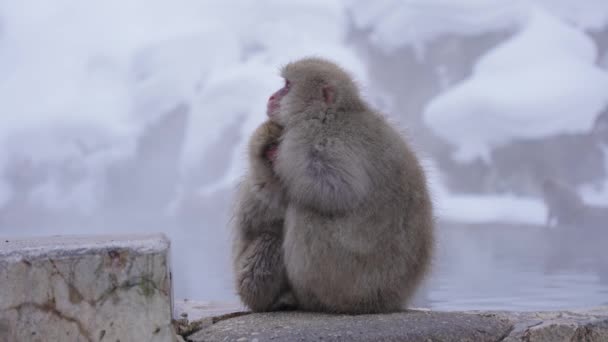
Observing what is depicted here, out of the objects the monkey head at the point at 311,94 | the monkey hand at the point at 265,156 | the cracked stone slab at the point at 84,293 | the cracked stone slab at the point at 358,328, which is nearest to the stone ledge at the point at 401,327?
the cracked stone slab at the point at 358,328

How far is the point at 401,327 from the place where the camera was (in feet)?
7.12

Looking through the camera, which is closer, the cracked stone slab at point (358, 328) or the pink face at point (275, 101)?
the cracked stone slab at point (358, 328)

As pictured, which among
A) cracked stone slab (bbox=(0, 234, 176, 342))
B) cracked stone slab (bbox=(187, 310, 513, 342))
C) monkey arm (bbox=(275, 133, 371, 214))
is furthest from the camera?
monkey arm (bbox=(275, 133, 371, 214))

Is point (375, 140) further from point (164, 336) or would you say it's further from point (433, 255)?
point (164, 336)

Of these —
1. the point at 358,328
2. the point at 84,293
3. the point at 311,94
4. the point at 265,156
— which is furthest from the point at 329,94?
the point at 84,293

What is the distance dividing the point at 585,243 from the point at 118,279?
459 cm

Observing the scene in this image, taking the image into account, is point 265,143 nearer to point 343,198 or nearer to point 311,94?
point 311,94

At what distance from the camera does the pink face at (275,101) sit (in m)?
2.43

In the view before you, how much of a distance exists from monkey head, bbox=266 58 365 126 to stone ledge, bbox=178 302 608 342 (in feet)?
2.11

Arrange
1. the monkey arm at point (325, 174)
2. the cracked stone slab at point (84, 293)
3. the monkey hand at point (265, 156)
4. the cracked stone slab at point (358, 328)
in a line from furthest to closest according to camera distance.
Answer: the monkey hand at point (265, 156) → the monkey arm at point (325, 174) → the cracked stone slab at point (358, 328) → the cracked stone slab at point (84, 293)

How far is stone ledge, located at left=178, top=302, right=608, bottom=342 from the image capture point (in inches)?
82.9

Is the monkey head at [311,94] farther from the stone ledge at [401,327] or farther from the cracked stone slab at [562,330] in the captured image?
the cracked stone slab at [562,330]

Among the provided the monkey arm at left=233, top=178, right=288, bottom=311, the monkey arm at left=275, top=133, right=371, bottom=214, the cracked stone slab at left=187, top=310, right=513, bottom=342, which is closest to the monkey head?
the monkey arm at left=275, top=133, right=371, bottom=214

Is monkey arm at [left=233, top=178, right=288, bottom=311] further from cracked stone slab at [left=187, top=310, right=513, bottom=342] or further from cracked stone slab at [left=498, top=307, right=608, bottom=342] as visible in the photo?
cracked stone slab at [left=498, top=307, right=608, bottom=342]
